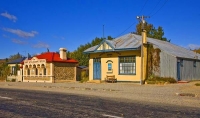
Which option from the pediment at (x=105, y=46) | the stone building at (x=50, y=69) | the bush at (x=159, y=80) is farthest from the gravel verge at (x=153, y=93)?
the stone building at (x=50, y=69)

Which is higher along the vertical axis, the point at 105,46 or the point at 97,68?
the point at 105,46

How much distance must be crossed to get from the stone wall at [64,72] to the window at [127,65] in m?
10.9

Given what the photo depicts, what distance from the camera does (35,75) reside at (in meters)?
37.6

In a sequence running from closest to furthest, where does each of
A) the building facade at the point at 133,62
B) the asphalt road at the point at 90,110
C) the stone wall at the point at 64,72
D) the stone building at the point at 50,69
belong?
the asphalt road at the point at 90,110 < the building facade at the point at 133,62 < the stone building at the point at 50,69 < the stone wall at the point at 64,72

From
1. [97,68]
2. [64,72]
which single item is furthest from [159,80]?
[64,72]

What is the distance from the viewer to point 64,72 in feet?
121

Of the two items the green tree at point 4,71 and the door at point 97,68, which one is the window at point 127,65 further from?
the green tree at point 4,71

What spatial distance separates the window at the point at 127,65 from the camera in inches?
1107

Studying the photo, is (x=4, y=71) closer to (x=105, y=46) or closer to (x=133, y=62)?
(x=105, y=46)

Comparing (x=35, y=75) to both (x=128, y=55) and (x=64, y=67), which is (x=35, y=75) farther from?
(x=128, y=55)

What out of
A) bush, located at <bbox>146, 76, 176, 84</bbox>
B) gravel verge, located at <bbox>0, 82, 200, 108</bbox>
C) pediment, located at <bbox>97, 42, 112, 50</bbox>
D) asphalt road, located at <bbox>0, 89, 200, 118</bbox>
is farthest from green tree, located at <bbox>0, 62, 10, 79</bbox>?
asphalt road, located at <bbox>0, 89, 200, 118</bbox>

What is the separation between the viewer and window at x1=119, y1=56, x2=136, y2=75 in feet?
92.3

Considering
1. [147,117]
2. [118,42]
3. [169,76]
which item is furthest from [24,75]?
[147,117]

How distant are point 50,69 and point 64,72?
8.28ft
